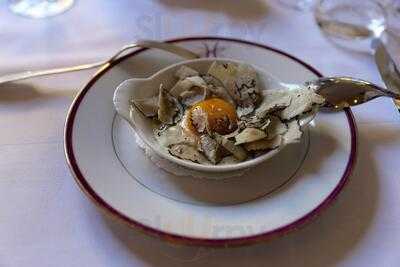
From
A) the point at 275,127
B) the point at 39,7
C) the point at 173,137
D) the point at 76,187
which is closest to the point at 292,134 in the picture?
the point at 275,127

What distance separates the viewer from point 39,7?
0.87 m

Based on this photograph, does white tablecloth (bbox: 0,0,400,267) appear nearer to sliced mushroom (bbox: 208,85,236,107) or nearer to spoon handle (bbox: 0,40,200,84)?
spoon handle (bbox: 0,40,200,84)

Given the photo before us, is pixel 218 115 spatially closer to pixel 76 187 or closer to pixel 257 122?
pixel 257 122

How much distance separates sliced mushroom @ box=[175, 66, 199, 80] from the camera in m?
0.65

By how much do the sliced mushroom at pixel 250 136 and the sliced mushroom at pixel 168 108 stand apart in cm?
10

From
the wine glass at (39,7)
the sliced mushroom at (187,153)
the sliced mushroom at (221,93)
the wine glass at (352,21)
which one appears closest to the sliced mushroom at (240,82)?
the sliced mushroom at (221,93)

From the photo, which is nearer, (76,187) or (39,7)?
(76,187)

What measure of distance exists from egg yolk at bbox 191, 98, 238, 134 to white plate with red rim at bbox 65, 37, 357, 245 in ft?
0.23

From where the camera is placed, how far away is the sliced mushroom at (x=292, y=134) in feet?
1.80

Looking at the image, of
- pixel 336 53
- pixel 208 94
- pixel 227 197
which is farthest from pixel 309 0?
pixel 227 197

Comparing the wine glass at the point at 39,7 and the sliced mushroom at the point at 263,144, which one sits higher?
the sliced mushroom at the point at 263,144

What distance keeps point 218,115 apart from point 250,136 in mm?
69

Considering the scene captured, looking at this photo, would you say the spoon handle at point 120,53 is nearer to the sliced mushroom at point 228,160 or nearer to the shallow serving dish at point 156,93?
the shallow serving dish at point 156,93

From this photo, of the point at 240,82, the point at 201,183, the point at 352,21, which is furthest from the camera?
the point at 352,21
